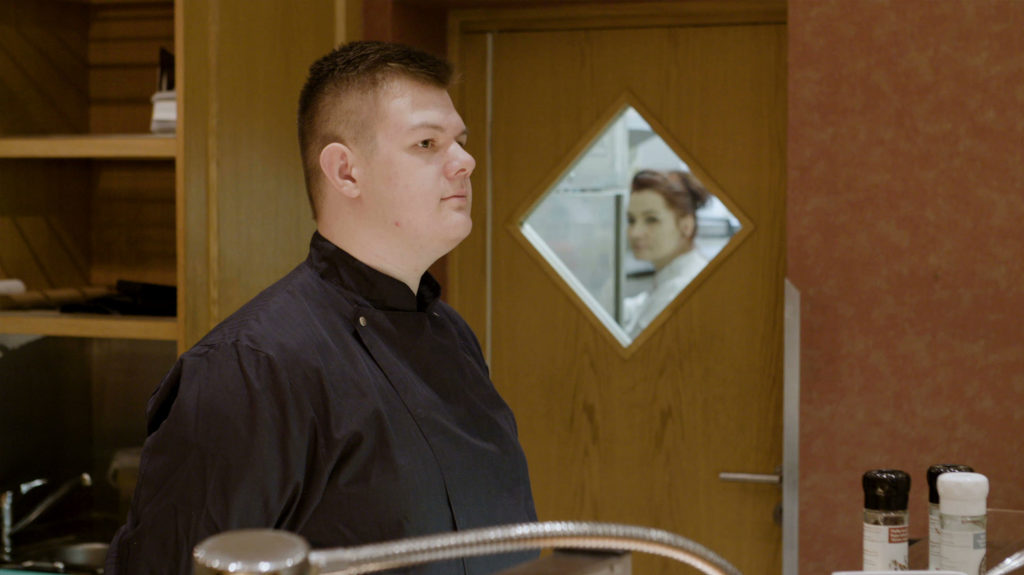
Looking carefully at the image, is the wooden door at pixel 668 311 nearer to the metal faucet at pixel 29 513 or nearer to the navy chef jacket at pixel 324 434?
the metal faucet at pixel 29 513

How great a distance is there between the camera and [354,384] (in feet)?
4.87

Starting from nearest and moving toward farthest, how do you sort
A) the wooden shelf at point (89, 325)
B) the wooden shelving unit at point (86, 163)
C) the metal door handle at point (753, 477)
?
the wooden shelf at point (89, 325)
the metal door handle at point (753, 477)
the wooden shelving unit at point (86, 163)

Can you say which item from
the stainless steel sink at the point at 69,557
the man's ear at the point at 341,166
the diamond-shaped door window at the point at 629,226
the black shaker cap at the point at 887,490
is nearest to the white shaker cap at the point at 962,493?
the black shaker cap at the point at 887,490

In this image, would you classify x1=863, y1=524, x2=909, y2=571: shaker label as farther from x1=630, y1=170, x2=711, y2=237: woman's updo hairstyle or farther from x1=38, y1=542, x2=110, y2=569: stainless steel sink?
x1=38, y1=542, x2=110, y2=569: stainless steel sink

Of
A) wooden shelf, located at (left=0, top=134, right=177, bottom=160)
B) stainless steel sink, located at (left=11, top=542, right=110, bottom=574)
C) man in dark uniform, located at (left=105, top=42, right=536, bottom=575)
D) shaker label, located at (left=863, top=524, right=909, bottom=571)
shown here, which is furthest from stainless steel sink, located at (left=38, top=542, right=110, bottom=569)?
shaker label, located at (left=863, top=524, right=909, bottom=571)

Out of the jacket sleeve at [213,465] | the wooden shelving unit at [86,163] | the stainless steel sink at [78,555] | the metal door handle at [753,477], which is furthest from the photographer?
the wooden shelving unit at [86,163]

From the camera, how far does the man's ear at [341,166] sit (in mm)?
1645

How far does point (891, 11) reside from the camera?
7.72 feet

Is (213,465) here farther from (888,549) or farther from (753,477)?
(753,477)

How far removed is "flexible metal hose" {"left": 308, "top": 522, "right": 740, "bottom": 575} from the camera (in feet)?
1.78

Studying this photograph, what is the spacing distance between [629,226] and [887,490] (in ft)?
5.55

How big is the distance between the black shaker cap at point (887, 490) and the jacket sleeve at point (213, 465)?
0.66 meters

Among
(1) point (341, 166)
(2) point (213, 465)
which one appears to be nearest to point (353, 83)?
(1) point (341, 166)

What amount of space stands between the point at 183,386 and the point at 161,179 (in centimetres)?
168
